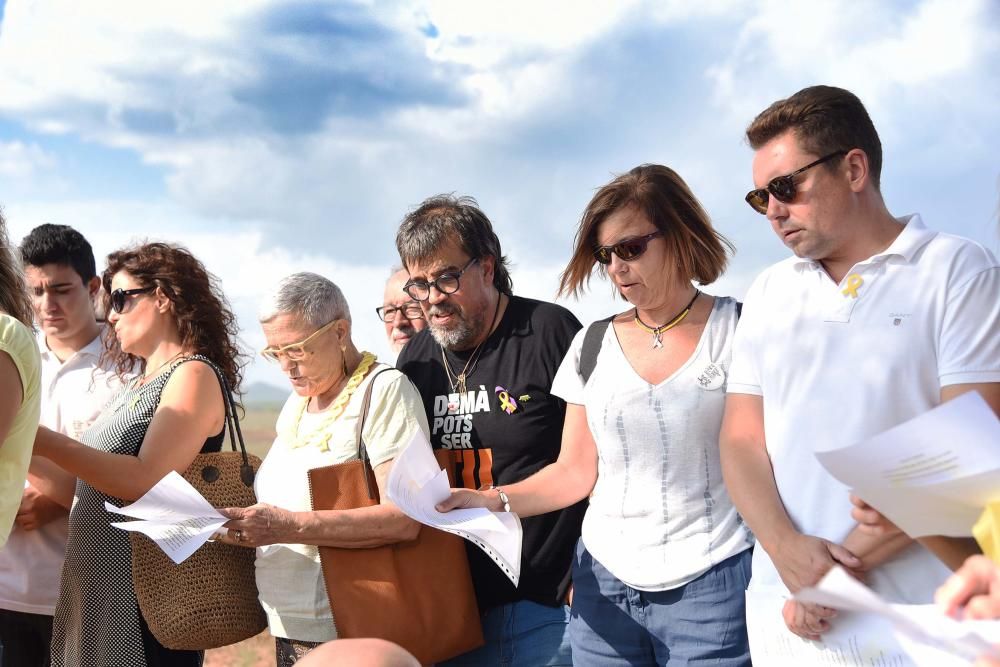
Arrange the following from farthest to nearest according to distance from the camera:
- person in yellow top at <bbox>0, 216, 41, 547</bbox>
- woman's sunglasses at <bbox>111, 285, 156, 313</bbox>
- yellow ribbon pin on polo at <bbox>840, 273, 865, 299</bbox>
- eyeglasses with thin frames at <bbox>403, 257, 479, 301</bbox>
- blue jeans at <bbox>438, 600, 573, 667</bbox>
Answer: woman's sunglasses at <bbox>111, 285, 156, 313</bbox> → eyeglasses with thin frames at <bbox>403, 257, 479, 301</bbox> → blue jeans at <bbox>438, 600, 573, 667</bbox> → person in yellow top at <bbox>0, 216, 41, 547</bbox> → yellow ribbon pin on polo at <bbox>840, 273, 865, 299</bbox>

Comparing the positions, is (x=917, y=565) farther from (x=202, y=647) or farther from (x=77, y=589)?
(x=77, y=589)

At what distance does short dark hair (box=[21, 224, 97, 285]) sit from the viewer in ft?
14.8

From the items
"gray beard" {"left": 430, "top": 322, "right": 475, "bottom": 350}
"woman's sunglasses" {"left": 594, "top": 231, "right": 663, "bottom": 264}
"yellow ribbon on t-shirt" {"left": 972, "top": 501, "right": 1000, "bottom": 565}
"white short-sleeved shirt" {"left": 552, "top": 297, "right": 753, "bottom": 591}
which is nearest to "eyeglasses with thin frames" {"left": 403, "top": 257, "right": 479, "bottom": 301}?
"gray beard" {"left": 430, "top": 322, "right": 475, "bottom": 350}

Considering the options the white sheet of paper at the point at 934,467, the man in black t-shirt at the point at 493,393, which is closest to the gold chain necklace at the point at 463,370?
the man in black t-shirt at the point at 493,393

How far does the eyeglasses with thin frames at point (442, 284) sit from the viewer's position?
135 inches

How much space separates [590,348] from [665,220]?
452 mm

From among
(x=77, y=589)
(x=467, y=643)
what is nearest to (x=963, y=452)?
(x=467, y=643)

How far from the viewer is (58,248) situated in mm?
4531

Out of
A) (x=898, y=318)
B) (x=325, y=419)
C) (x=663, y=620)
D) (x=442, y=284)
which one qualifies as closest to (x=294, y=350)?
(x=325, y=419)

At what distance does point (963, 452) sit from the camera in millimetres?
1579

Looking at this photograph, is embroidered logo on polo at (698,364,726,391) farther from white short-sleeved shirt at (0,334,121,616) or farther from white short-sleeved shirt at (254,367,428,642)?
white short-sleeved shirt at (0,334,121,616)

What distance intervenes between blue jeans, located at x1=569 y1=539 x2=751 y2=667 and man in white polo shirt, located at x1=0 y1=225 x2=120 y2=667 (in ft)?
6.53

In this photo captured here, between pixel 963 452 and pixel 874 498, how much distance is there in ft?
0.63

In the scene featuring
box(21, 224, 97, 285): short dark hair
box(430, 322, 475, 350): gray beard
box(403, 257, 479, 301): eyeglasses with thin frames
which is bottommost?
box(430, 322, 475, 350): gray beard
